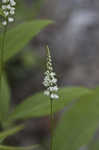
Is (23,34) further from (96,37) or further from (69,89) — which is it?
(96,37)

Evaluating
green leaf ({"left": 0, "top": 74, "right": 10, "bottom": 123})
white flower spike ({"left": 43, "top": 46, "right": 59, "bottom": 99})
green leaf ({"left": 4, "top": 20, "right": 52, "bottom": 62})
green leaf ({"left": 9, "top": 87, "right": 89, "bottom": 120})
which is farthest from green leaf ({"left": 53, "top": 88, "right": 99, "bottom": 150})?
white flower spike ({"left": 43, "top": 46, "right": 59, "bottom": 99})

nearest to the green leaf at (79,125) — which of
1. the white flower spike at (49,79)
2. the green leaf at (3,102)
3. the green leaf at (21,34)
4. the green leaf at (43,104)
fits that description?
the green leaf at (43,104)

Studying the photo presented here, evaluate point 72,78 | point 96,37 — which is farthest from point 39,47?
point 96,37

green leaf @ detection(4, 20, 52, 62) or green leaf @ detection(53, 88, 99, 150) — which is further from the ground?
green leaf @ detection(4, 20, 52, 62)

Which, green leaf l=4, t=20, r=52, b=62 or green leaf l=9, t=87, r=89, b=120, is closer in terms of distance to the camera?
green leaf l=9, t=87, r=89, b=120

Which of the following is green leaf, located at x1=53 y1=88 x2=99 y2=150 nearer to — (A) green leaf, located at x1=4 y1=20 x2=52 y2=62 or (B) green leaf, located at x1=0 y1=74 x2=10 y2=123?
(B) green leaf, located at x1=0 y1=74 x2=10 y2=123

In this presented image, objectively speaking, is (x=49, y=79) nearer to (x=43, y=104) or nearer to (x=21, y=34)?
(x=43, y=104)

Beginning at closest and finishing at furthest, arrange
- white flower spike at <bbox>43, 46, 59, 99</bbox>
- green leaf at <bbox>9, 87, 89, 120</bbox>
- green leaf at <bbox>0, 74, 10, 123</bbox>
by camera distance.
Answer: white flower spike at <bbox>43, 46, 59, 99</bbox> → green leaf at <bbox>9, 87, 89, 120</bbox> → green leaf at <bbox>0, 74, 10, 123</bbox>

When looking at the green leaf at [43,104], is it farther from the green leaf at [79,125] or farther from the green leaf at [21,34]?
the green leaf at [21,34]
